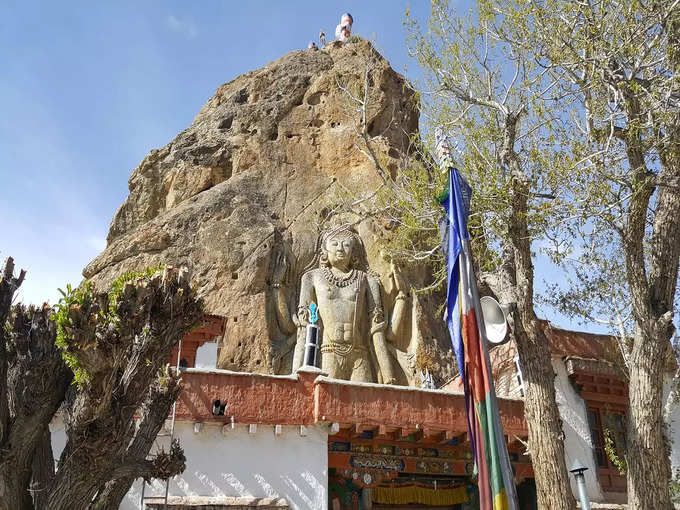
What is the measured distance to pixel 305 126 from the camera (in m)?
24.5

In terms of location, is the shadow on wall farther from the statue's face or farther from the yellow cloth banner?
the statue's face

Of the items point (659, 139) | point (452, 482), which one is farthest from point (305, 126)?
point (659, 139)

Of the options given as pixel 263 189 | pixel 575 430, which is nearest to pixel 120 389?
pixel 575 430

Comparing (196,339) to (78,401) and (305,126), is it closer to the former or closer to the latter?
(78,401)

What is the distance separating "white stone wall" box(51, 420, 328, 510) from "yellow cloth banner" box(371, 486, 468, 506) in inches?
80.8

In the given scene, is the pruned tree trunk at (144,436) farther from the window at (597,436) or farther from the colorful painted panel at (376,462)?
the window at (597,436)

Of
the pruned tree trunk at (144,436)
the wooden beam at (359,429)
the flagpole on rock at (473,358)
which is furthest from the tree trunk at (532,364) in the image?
the pruned tree trunk at (144,436)

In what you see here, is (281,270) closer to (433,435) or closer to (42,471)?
(433,435)

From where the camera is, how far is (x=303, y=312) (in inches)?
771

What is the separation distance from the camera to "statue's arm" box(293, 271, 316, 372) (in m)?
18.6

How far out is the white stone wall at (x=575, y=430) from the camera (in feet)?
41.5

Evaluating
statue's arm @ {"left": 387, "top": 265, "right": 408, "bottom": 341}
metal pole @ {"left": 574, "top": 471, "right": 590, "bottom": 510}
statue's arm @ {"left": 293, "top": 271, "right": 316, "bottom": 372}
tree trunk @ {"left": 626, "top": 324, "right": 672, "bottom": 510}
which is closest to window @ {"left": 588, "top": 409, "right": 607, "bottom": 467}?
metal pole @ {"left": 574, "top": 471, "right": 590, "bottom": 510}

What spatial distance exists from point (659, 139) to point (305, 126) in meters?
16.4

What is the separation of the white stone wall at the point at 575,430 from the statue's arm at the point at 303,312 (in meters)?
7.52
